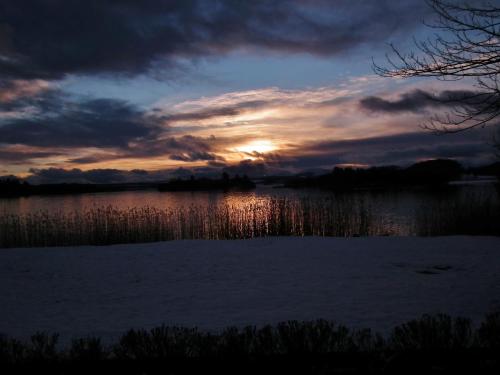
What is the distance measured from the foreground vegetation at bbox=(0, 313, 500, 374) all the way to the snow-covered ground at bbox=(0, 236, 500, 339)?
1.88 m

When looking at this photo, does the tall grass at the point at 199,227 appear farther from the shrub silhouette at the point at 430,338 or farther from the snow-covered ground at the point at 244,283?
the shrub silhouette at the point at 430,338

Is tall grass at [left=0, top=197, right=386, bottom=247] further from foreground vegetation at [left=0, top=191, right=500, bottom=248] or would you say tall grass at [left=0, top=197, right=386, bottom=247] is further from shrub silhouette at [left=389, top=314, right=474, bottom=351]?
shrub silhouette at [left=389, top=314, right=474, bottom=351]

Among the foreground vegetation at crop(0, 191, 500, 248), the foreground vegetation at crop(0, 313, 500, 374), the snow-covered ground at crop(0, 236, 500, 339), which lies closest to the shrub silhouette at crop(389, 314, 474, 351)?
the foreground vegetation at crop(0, 313, 500, 374)

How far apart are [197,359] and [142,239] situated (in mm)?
11851

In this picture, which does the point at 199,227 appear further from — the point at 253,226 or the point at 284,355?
the point at 284,355

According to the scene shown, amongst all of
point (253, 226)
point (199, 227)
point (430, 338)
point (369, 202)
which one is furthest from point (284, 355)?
point (369, 202)

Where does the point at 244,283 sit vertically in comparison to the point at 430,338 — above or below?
below

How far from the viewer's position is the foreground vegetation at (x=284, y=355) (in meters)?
2.86

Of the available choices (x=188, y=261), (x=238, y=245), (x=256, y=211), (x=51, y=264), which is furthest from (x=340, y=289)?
(x=256, y=211)

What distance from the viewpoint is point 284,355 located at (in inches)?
118

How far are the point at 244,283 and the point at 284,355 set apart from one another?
15.2 feet

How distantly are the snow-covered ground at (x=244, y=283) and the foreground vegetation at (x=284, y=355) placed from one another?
188 cm

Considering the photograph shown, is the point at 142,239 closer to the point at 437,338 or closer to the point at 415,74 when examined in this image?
the point at 415,74

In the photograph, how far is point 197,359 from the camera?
3.02m
